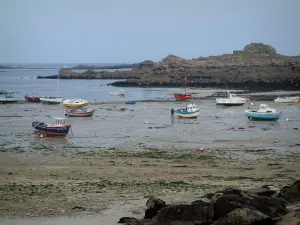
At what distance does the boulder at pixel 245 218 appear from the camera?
9016 mm

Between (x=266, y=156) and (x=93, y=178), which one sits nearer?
(x=93, y=178)

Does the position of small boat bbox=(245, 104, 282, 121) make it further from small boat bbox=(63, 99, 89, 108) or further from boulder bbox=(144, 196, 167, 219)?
boulder bbox=(144, 196, 167, 219)

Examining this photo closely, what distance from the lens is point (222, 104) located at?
5531 cm

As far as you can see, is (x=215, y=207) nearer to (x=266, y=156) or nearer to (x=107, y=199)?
(x=107, y=199)

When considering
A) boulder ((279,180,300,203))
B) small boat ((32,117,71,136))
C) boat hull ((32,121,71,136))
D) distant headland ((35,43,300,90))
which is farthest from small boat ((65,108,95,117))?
distant headland ((35,43,300,90))

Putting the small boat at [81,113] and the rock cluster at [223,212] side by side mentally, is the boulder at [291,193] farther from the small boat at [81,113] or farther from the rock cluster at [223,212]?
the small boat at [81,113]

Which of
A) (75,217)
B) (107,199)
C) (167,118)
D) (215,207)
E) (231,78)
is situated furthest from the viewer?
(231,78)

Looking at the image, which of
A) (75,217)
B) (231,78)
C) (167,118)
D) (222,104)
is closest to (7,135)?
(167,118)

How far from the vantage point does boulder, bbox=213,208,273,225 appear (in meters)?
9.02

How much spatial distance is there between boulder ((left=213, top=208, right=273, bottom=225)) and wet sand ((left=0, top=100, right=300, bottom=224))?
136 inches

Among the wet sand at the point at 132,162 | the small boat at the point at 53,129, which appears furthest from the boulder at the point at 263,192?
the small boat at the point at 53,129

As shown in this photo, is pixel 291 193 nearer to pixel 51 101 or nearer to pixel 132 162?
pixel 132 162

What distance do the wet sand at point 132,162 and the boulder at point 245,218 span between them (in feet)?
11.3

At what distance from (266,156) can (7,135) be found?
727 inches
